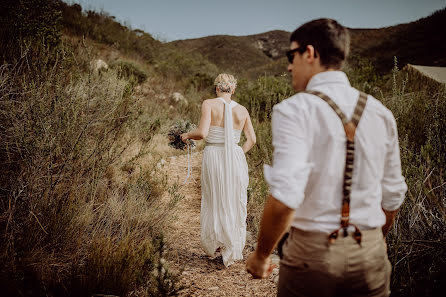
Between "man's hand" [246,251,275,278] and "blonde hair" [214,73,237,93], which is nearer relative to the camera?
"man's hand" [246,251,275,278]

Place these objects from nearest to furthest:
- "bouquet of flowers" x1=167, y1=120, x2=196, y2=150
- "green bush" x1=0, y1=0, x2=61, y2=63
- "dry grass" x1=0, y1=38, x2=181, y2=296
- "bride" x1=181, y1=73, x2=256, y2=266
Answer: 1. "dry grass" x1=0, y1=38, x2=181, y2=296
2. "bride" x1=181, y1=73, x2=256, y2=266
3. "bouquet of flowers" x1=167, y1=120, x2=196, y2=150
4. "green bush" x1=0, y1=0, x2=61, y2=63

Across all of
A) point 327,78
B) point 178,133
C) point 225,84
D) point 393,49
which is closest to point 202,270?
point 178,133

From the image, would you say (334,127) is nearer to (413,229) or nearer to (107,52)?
(413,229)

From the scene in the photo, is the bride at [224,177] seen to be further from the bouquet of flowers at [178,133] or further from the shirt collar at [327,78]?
the shirt collar at [327,78]

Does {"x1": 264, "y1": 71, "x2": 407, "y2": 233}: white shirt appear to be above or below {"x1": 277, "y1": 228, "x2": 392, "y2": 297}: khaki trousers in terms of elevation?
above

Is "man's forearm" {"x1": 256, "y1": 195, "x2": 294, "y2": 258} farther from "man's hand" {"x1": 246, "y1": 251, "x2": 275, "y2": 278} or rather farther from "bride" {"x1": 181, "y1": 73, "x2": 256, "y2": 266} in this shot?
"bride" {"x1": 181, "y1": 73, "x2": 256, "y2": 266}

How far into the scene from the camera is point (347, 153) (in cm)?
109

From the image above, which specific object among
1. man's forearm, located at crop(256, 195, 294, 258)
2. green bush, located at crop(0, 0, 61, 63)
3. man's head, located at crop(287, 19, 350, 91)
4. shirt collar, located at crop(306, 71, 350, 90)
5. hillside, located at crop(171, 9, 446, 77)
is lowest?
man's forearm, located at crop(256, 195, 294, 258)

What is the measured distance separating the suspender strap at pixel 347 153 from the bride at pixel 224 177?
7.59 ft

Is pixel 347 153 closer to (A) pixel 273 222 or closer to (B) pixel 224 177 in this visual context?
(A) pixel 273 222

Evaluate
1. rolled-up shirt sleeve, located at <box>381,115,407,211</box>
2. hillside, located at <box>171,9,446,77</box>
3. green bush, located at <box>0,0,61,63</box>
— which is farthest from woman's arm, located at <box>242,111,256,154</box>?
hillside, located at <box>171,9,446,77</box>

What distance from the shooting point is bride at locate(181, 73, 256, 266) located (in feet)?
11.2

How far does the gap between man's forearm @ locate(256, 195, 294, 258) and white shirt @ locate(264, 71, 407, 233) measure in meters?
0.04

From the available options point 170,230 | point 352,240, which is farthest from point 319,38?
point 170,230
